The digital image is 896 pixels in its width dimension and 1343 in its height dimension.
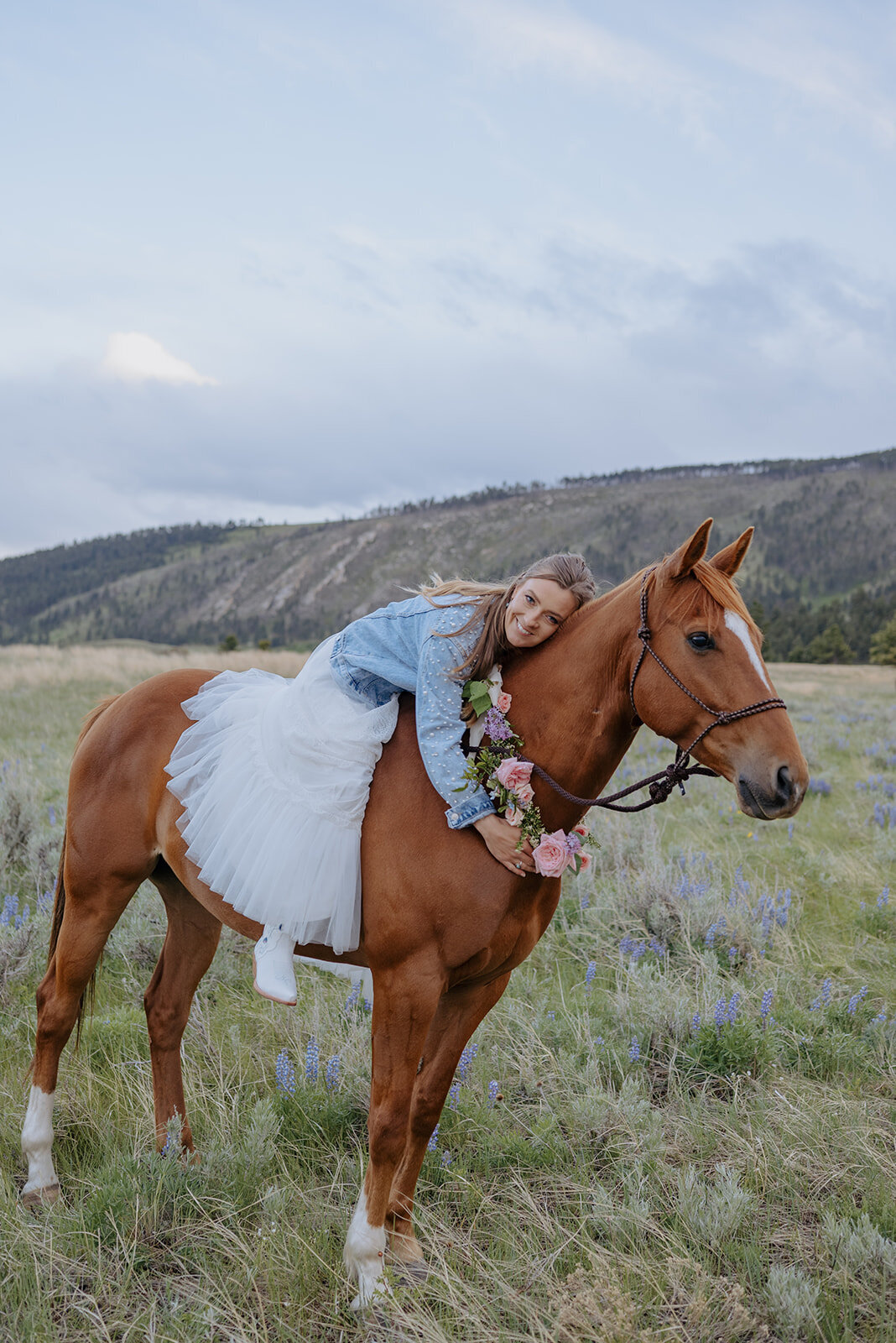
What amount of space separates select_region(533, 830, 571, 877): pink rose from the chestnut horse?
16 centimetres

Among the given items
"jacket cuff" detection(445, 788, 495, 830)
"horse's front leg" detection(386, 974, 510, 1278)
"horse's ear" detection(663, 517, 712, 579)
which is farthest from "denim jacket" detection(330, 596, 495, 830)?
"horse's front leg" detection(386, 974, 510, 1278)

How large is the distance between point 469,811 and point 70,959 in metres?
2.18

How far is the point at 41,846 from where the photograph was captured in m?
6.63

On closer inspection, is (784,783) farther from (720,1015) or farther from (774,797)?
(720,1015)

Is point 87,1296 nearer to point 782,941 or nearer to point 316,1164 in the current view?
point 316,1164

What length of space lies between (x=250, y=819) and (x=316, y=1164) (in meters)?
1.61

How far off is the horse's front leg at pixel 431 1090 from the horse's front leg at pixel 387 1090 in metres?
0.22

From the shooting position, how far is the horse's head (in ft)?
7.35

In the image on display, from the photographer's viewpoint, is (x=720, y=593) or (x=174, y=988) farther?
(x=174, y=988)

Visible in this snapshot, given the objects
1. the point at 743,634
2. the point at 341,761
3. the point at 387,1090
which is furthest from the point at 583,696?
the point at 387,1090

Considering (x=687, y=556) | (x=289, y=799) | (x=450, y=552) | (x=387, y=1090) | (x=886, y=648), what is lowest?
(x=387, y=1090)

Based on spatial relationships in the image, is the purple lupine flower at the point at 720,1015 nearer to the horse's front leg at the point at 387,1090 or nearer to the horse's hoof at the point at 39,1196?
the horse's front leg at the point at 387,1090

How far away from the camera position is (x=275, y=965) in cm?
289

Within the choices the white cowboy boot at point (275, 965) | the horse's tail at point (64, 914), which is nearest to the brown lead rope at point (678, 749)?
the white cowboy boot at point (275, 965)
